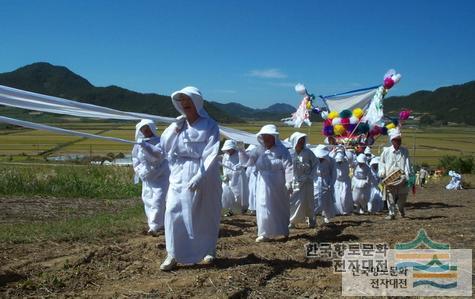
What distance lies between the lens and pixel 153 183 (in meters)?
8.61

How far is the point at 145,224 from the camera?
973cm

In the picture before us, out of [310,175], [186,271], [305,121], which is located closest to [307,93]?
[305,121]

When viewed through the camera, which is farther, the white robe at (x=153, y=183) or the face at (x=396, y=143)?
the face at (x=396, y=143)

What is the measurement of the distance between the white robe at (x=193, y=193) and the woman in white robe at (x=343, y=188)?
7583 millimetres

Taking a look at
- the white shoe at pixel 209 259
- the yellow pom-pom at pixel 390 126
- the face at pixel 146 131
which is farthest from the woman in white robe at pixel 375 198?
the white shoe at pixel 209 259

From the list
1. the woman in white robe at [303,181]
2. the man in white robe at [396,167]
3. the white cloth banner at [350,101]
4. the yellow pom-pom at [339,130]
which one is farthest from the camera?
the white cloth banner at [350,101]

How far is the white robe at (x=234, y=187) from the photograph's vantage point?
12.6m

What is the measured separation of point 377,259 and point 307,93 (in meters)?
10.7

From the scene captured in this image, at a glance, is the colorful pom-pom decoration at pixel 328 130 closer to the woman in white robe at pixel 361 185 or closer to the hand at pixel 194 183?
the woman in white robe at pixel 361 185

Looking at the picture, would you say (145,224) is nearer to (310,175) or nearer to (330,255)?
(310,175)

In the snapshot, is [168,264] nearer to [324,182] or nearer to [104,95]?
[324,182]

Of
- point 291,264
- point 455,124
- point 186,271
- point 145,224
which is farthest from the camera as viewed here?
point 455,124

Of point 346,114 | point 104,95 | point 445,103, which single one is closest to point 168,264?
point 346,114

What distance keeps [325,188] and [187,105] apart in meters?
5.83
